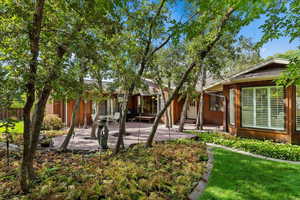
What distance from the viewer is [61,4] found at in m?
3.41

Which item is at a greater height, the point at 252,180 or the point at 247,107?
the point at 247,107

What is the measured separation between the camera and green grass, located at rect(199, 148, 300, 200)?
11.3 feet

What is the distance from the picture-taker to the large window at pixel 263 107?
27.3 feet

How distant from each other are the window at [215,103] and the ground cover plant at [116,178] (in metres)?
10.1

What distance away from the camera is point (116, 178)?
374 cm

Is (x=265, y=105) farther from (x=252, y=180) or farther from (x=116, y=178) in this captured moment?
(x=116, y=178)

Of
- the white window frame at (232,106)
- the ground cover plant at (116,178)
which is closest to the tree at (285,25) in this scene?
the ground cover plant at (116,178)

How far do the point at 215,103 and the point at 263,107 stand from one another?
6135 millimetres

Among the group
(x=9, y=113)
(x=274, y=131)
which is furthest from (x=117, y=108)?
(x=9, y=113)

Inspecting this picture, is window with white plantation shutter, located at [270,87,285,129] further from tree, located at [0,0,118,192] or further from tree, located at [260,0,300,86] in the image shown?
tree, located at [0,0,118,192]

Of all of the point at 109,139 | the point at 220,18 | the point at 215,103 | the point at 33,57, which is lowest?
the point at 109,139

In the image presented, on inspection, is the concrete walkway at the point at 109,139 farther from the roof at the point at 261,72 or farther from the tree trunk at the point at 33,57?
the tree trunk at the point at 33,57

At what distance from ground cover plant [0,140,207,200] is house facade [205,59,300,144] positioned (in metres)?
5.24

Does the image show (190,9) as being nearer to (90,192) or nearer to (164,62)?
(164,62)
